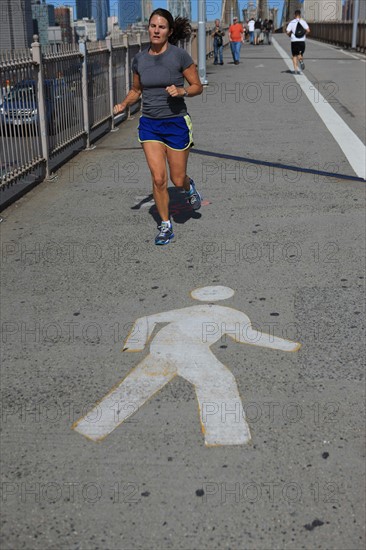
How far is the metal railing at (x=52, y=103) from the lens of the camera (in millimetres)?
8016

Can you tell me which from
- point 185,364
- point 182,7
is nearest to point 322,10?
point 182,7

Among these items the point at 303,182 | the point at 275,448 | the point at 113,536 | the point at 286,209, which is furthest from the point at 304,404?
the point at 303,182

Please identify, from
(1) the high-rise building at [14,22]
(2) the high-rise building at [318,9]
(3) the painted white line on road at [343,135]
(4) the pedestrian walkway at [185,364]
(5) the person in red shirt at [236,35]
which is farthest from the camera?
(1) the high-rise building at [14,22]

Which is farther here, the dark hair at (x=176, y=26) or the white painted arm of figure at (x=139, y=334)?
the dark hair at (x=176, y=26)

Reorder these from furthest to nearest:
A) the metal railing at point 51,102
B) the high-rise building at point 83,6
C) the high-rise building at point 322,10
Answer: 1. the high-rise building at point 322,10
2. the high-rise building at point 83,6
3. the metal railing at point 51,102

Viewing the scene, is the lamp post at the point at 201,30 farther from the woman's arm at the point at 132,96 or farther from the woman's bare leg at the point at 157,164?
the woman's bare leg at the point at 157,164

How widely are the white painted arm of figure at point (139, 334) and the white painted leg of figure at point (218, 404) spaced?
1.54 feet

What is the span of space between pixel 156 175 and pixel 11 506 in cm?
380

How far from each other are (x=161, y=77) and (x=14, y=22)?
475 feet

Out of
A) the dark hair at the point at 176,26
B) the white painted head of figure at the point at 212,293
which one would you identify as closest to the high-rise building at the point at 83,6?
the dark hair at the point at 176,26

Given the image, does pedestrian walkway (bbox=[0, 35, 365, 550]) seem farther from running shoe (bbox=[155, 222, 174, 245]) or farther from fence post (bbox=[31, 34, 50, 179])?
fence post (bbox=[31, 34, 50, 179])

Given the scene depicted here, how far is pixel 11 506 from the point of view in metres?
2.98

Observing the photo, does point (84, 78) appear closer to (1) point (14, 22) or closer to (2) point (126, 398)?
(2) point (126, 398)

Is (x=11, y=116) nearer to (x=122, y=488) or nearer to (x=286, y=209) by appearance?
(x=286, y=209)
